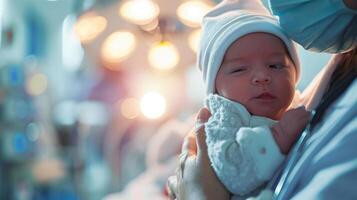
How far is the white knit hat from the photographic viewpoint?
0.88 metres

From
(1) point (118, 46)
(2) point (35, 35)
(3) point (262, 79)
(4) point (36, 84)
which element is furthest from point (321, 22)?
(2) point (35, 35)

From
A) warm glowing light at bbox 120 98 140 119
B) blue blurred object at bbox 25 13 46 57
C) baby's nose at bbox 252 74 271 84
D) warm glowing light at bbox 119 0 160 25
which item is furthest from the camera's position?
blue blurred object at bbox 25 13 46 57

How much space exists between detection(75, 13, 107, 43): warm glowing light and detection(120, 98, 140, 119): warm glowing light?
422mm

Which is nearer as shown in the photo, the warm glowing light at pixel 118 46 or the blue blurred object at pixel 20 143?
the warm glowing light at pixel 118 46

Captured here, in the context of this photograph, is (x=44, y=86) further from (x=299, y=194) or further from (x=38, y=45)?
(x=299, y=194)

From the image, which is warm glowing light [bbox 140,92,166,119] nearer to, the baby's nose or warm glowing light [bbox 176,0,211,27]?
warm glowing light [bbox 176,0,211,27]

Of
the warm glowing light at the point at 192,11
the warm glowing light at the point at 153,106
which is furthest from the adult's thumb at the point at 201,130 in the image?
the warm glowing light at the point at 153,106

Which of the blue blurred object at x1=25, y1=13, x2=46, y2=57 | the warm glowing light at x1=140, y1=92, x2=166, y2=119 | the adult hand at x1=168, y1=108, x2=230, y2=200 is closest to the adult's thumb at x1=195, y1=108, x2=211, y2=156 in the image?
the adult hand at x1=168, y1=108, x2=230, y2=200

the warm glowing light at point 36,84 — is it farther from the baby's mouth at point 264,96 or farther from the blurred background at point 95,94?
the baby's mouth at point 264,96

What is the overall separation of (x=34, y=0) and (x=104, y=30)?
112 cm

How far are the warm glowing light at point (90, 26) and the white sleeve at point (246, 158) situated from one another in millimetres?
1495

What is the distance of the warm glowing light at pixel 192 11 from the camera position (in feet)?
7.24

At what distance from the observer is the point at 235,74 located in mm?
889

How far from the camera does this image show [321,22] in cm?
76
